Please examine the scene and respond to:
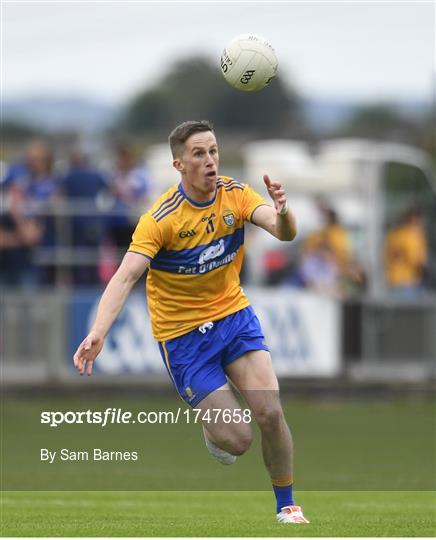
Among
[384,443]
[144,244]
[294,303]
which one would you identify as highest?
[144,244]

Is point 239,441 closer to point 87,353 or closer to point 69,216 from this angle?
point 87,353

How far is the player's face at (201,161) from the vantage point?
10688 millimetres

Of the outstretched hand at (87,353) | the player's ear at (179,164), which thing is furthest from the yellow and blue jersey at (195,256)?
the outstretched hand at (87,353)

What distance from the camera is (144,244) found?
1054 centimetres

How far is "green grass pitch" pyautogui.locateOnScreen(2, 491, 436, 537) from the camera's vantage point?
10.2 m

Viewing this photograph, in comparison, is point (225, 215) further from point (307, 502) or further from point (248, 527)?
point (307, 502)

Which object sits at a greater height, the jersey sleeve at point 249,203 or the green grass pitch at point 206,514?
the jersey sleeve at point 249,203

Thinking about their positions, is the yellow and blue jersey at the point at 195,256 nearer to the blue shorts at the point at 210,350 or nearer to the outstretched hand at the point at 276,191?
the blue shorts at the point at 210,350

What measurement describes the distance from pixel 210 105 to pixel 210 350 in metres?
82.3

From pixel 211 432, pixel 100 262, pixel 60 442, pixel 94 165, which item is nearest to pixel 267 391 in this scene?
pixel 211 432

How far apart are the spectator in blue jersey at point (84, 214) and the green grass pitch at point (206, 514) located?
26.4 ft

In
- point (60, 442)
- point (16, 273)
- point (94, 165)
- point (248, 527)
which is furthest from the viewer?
point (94, 165)

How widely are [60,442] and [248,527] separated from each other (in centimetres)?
783

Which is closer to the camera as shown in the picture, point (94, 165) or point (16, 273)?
point (16, 273)
